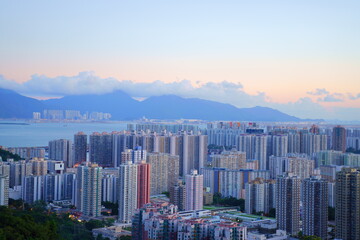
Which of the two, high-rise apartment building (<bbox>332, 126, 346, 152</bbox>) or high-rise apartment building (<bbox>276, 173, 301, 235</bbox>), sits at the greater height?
high-rise apartment building (<bbox>332, 126, 346, 152</bbox>)

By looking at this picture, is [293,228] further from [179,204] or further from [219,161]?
[219,161]

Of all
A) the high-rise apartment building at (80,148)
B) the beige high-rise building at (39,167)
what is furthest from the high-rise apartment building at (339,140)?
the beige high-rise building at (39,167)

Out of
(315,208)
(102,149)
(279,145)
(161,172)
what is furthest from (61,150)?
(315,208)

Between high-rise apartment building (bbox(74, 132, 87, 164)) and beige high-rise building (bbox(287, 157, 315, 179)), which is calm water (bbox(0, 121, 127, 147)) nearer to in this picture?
high-rise apartment building (bbox(74, 132, 87, 164))

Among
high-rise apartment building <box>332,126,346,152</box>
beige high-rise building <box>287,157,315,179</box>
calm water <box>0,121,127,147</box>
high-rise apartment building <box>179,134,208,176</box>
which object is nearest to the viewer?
beige high-rise building <box>287,157,315,179</box>

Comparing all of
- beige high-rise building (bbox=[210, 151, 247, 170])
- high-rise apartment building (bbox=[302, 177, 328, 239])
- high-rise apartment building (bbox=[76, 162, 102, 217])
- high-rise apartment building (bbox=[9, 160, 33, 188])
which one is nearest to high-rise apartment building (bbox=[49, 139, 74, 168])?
high-rise apartment building (bbox=[9, 160, 33, 188])

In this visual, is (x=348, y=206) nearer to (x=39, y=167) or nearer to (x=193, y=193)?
(x=193, y=193)
